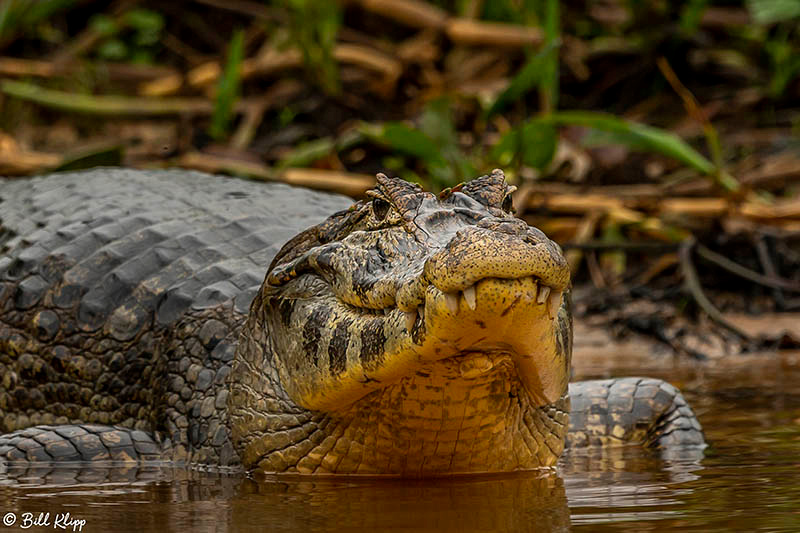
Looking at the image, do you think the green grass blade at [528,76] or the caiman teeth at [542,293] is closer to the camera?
the caiman teeth at [542,293]

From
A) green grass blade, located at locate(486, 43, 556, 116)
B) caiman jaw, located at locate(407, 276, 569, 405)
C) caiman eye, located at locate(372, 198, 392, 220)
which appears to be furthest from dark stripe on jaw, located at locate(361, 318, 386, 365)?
green grass blade, located at locate(486, 43, 556, 116)

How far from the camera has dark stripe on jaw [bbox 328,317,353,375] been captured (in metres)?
2.66

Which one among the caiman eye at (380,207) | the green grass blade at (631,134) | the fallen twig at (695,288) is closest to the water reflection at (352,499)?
the caiman eye at (380,207)

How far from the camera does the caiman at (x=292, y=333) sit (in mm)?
2393

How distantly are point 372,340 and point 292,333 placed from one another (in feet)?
1.49

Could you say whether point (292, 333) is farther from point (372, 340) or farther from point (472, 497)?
point (472, 497)

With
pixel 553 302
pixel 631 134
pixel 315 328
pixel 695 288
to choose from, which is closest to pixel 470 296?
pixel 553 302

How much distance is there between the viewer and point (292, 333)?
2.96 m

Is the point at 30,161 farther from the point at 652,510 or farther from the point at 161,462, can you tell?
the point at 652,510

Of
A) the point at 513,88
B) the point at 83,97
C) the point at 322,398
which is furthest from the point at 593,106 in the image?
the point at 322,398

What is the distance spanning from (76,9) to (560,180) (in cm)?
484

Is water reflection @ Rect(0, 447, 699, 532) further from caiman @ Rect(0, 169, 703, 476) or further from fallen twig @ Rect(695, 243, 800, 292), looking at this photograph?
fallen twig @ Rect(695, 243, 800, 292)

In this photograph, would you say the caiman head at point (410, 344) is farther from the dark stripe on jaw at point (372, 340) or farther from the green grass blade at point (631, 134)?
the green grass blade at point (631, 134)

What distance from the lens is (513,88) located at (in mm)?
6621
